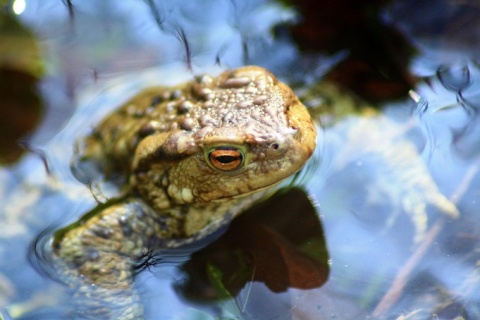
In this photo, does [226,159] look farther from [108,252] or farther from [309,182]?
[108,252]

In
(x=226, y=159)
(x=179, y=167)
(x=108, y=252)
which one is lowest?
(x=108, y=252)

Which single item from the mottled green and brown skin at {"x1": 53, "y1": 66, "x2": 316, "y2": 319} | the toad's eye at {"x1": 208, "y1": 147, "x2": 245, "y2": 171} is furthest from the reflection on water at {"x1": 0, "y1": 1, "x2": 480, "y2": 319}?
the toad's eye at {"x1": 208, "y1": 147, "x2": 245, "y2": 171}

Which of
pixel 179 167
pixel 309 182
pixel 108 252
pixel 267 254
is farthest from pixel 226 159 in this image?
→ pixel 108 252

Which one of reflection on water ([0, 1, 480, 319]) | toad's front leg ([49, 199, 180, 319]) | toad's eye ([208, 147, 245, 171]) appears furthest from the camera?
A: toad's front leg ([49, 199, 180, 319])

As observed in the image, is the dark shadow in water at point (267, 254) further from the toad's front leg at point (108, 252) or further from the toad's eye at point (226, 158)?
the toad's eye at point (226, 158)

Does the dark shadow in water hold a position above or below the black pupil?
below

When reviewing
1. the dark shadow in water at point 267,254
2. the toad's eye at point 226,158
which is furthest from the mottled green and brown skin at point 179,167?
the dark shadow in water at point 267,254

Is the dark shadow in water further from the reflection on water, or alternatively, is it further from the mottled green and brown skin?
the mottled green and brown skin
